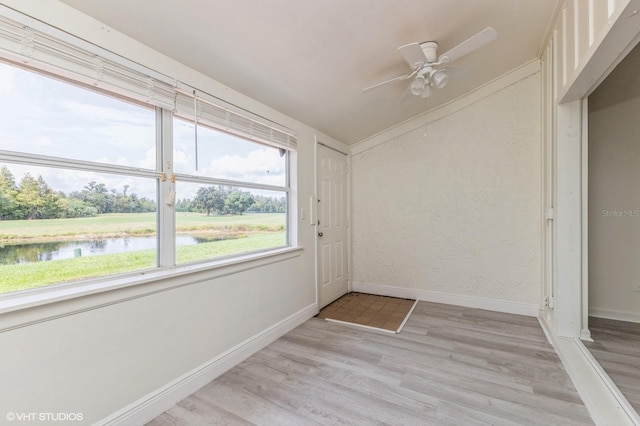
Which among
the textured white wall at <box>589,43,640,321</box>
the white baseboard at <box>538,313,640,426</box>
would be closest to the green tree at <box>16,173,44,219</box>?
the white baseboard at <box>538,313,640,426</box>

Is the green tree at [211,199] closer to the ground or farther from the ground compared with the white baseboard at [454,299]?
farther from the ground

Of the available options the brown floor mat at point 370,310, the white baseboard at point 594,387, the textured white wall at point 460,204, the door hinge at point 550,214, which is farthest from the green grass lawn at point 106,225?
the door hinge at point 550,214

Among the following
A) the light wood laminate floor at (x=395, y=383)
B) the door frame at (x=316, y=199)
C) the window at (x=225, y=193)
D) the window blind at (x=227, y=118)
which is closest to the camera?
the light wood laminate floor at (x=395, y=383)

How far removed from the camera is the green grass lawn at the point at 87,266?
4.22 feet

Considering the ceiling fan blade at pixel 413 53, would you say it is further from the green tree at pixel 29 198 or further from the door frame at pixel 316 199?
the green tree at pixel 29 198

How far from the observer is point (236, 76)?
210 cm

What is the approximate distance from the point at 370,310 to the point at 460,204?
69.2 inches

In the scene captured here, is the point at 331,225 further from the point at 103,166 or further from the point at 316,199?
the point at 103,166

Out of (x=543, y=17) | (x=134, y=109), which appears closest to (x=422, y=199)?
(x=543, y=17)

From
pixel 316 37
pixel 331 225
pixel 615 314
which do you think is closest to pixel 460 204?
pixel 331 225

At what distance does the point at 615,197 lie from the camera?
2.71 metres

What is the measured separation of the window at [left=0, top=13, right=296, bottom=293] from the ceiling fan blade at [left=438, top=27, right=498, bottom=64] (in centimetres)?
158

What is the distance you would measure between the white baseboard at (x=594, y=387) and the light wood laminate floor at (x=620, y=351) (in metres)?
0.08

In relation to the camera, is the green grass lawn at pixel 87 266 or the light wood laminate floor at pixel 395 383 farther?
the light wood laminate floor at pixel 395 383
